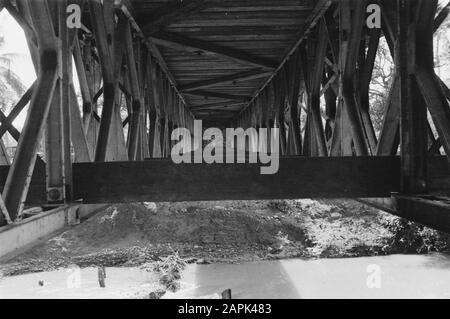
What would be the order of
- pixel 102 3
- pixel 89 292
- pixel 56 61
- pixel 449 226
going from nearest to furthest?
pixel 449 226 → pixel 56 61 → pixel 102 3 → pixel 89 292

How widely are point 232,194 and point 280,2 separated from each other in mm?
4451

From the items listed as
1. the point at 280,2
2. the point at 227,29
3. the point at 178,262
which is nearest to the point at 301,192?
the point at 280,2

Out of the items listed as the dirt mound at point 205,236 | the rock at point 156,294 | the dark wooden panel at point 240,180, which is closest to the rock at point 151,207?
the dirt mound at point 205,236

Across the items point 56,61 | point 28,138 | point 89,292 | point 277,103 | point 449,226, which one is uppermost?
point 277,103

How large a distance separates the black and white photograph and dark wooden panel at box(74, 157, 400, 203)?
13 millimetres

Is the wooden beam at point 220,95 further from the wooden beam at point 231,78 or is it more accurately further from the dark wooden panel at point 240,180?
the dark wooden panel at point 240,180

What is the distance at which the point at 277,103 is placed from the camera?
12.0 meters

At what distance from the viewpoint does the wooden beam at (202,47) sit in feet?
26.2

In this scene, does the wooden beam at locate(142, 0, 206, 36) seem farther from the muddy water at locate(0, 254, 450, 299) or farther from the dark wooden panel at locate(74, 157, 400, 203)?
the muddy water at locate(0, 254, 450, 299)

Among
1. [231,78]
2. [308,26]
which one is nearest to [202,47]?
[308,26]

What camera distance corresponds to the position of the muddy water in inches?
396

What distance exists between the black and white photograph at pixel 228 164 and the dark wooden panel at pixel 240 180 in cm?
1

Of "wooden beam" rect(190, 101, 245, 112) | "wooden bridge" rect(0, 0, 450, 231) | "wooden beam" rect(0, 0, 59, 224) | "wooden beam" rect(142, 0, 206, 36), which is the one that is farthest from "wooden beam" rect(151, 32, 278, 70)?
"wooden beam" rect(190, 101, 245, 112)

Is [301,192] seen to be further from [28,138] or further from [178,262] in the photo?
[178,262]
